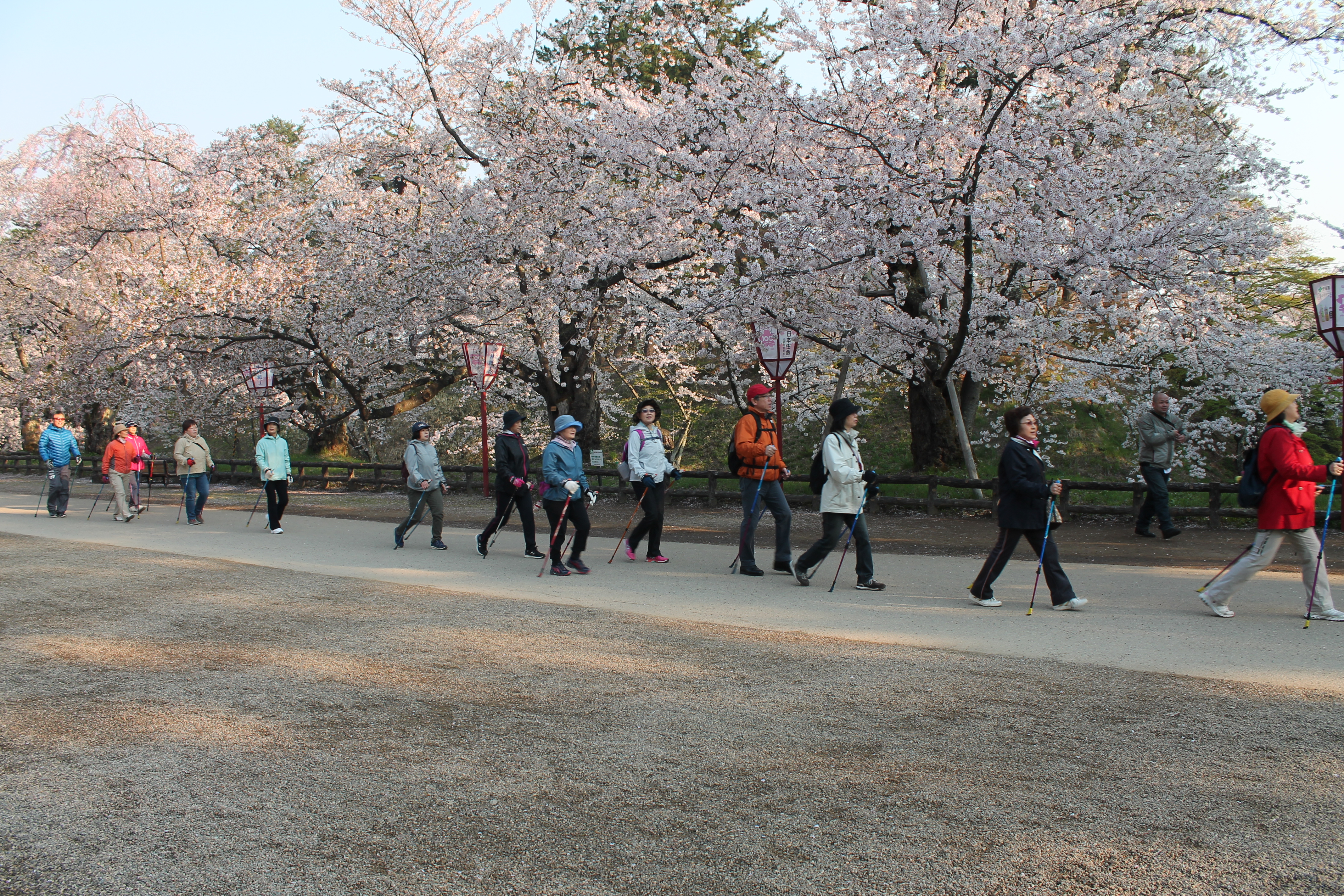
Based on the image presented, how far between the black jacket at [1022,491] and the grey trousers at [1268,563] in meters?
1.36

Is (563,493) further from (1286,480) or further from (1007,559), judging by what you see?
(1286,480)

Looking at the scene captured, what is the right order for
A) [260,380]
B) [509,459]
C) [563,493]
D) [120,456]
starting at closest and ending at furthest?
1. [563,493]
2. [509,459]
3. [120,456]
4. [260,380]

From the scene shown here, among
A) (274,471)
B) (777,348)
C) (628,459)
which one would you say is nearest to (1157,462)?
(777,348)

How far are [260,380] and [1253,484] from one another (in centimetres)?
2289

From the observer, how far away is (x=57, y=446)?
16.8 metres

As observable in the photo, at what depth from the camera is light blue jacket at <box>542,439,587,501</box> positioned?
32.4 feet

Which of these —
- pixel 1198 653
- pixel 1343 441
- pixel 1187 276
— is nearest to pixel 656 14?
pixel 1187 276

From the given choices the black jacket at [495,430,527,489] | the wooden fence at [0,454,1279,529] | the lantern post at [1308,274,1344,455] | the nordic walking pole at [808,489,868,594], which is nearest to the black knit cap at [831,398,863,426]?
the nordic walking pole at [808,489,868,594]

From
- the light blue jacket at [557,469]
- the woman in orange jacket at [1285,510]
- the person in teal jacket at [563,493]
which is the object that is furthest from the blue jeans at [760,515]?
the woman in orange jacket at [1285,510]

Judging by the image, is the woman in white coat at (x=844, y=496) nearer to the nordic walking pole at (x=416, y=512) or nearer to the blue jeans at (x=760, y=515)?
the blue jeans at (x=760, y=515)

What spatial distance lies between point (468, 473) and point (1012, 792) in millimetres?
19531

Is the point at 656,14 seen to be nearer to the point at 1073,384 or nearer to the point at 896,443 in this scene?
the point at 896,443

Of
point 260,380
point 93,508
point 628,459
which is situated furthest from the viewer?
point 260,380

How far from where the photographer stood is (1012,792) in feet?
12.3
